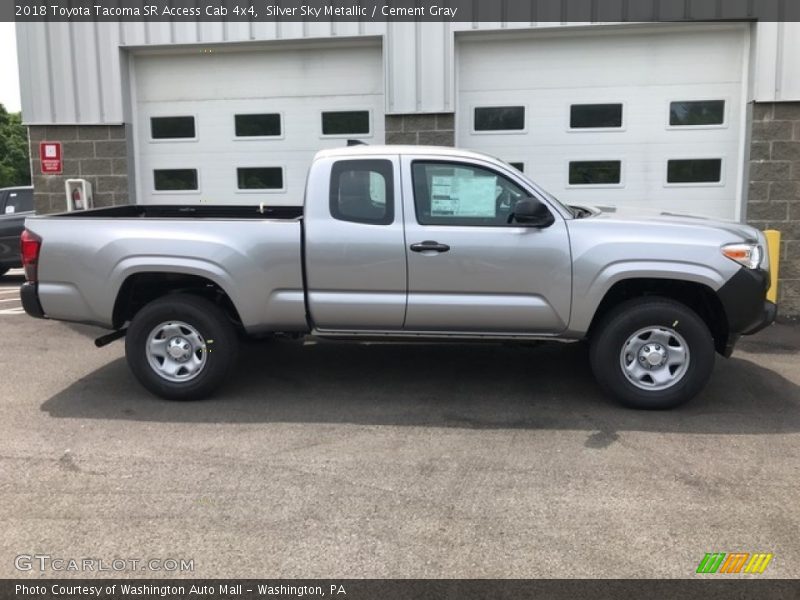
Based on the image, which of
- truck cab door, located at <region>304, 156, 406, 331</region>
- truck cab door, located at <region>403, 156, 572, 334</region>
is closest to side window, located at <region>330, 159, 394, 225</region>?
truck cab door, located at <region>304, 156, 406, 331</region>

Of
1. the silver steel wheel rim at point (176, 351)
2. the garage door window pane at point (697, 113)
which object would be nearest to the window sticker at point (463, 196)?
the silver steel wheel rim at point (176, 351)

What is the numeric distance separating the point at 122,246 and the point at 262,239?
Result: 1.06 meters

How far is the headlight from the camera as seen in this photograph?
16.4 feet

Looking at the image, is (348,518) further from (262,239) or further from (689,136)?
(689,136)

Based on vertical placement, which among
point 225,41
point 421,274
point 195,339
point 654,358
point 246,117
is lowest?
point 654,358

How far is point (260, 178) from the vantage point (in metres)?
9.32

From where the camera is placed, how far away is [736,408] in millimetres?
5352

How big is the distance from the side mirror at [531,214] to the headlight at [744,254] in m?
1.23

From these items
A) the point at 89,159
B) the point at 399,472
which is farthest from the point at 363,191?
the point at 89,159

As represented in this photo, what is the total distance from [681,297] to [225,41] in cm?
646

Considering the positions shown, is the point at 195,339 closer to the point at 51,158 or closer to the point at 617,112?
the point at 51,158

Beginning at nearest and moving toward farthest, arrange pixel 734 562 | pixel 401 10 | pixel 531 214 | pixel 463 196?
pixel 734 562
pixel 531 214
pixel 463 196
pixel 401 10

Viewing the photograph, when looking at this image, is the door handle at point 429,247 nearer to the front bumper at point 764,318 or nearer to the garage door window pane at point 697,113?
the front bumper at point 764,318

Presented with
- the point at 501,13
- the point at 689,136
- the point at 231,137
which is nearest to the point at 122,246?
the point at 231,137
